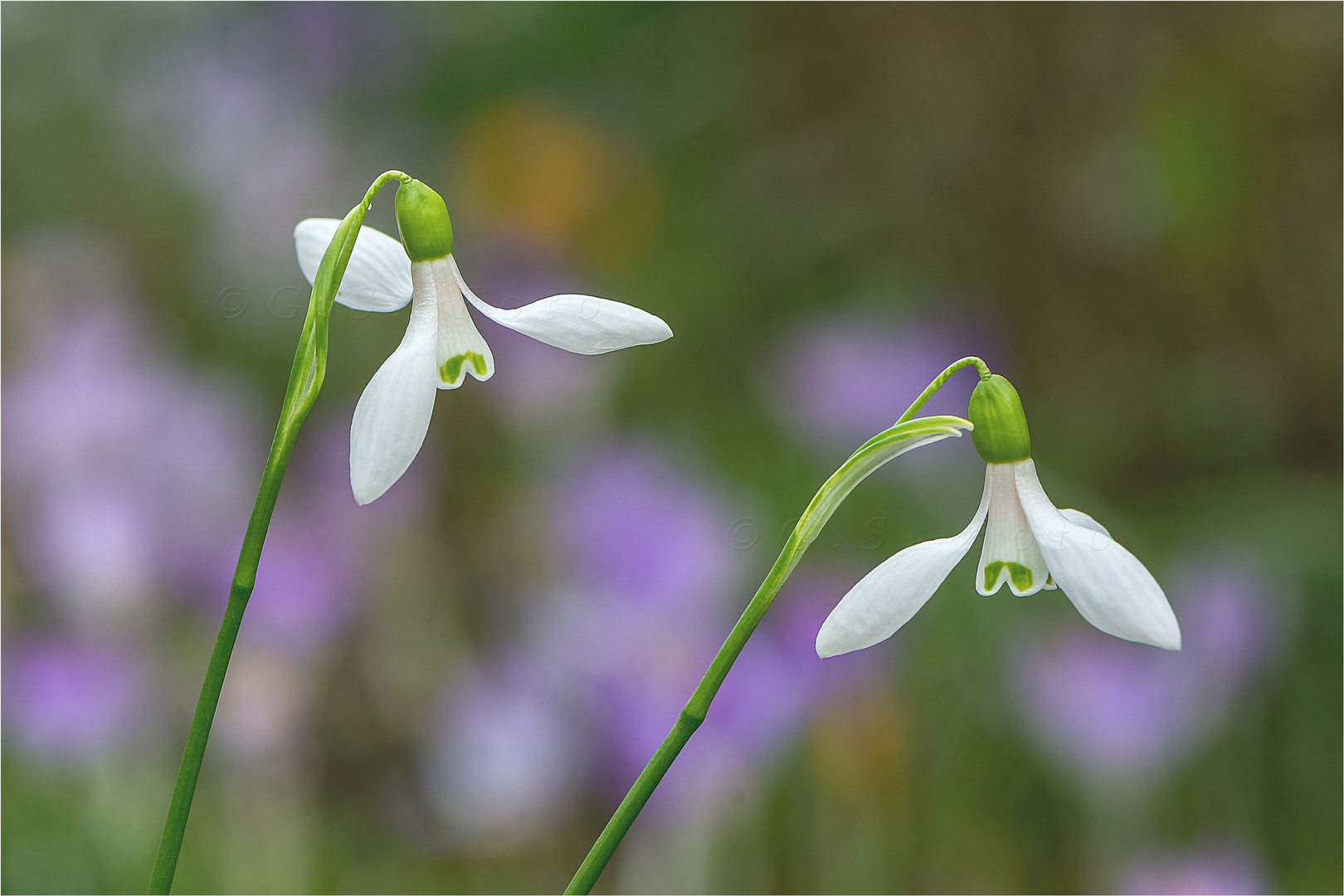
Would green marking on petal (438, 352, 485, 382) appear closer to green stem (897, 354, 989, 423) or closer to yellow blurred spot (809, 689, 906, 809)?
green stem (897, 354, 989, 423)

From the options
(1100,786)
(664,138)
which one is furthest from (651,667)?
(664,138)

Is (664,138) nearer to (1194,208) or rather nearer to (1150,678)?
(1194,208)

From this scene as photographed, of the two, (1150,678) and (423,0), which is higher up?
(423,0)

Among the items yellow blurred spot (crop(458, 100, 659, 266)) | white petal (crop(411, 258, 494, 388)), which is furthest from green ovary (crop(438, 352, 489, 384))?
yellow blurred spot (crop(458, 100, 659, 266))

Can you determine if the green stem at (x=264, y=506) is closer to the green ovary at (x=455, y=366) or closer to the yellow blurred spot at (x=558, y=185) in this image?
the green ovary at (x=455, y=366)

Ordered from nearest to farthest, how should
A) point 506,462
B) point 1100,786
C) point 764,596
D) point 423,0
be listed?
point 764,596
point 1100,786
point 506,462
point 423,0

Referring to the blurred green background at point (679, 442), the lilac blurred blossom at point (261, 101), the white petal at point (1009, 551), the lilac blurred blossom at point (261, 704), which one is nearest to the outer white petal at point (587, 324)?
the white petal at point (1009, 551)

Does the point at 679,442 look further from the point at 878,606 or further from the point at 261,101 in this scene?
the point at 878,606

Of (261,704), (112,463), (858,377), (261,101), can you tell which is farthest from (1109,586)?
(261,101)

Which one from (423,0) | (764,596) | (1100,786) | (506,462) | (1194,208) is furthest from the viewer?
Answer: (423,0)
